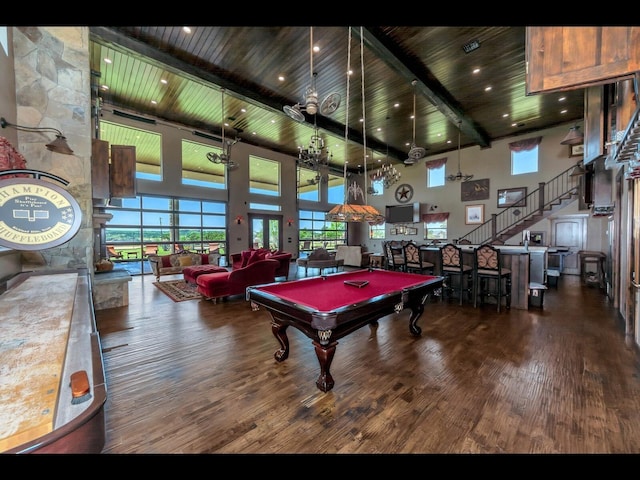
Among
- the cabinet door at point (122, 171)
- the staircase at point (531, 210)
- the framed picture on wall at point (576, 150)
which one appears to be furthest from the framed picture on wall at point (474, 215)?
the cabinet door at point (122, 171)

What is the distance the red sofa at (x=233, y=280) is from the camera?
188 inches

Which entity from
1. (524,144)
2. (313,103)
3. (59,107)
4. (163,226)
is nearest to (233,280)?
(313,103)

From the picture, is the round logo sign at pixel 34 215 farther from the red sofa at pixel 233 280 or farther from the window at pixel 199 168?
the window at pixel 199 168

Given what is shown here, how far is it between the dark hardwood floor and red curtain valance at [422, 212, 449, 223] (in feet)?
26.8

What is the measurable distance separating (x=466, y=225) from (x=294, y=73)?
9305mm

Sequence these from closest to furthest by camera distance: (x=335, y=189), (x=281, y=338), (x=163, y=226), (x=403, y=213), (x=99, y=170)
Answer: (x=281, y=338)
(x=99, y=170)
(x=163, y=226)
(x=403, y=213)
(x=335, y=189)

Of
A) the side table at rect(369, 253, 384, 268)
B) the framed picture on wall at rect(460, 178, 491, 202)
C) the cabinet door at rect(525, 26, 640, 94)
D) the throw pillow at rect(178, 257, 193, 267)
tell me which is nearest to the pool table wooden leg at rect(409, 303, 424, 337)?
the cabinet door at rect(525, 26, 640, 94)

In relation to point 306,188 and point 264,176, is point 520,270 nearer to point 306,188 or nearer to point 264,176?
point 264,176

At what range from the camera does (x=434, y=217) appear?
11.8m

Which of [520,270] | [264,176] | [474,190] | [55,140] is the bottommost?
[520,270]

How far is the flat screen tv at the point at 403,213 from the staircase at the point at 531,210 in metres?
2.52

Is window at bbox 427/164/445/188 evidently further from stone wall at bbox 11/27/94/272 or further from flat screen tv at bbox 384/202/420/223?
stone wall at bbox 11/27/94/272

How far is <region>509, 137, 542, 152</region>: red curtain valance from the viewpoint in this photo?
9153 mm

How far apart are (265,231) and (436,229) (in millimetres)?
8109
